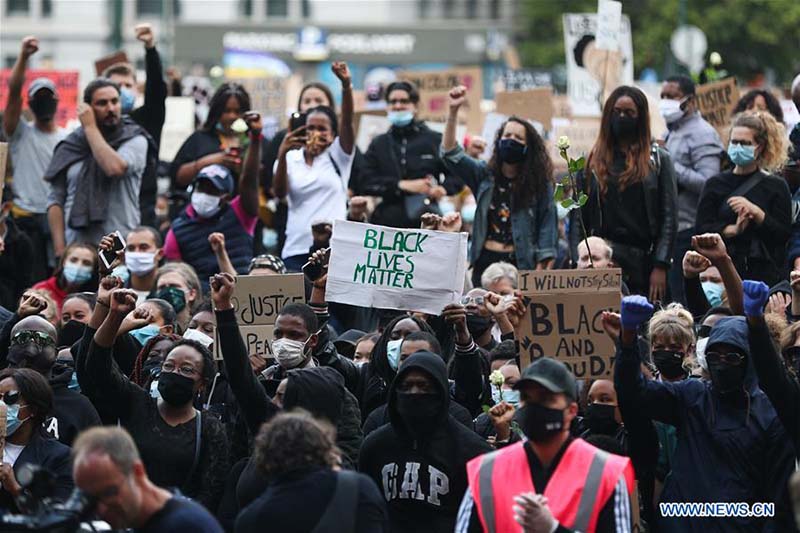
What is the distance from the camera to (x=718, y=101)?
15.9 m

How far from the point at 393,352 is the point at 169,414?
127 cm

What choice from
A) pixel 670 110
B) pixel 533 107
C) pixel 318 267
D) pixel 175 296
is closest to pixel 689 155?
pixel 670 110

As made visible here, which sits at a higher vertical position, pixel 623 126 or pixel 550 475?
pixel 623 126

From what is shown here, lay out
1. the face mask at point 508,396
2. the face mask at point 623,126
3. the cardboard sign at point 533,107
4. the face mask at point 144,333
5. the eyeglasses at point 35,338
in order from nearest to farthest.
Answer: the face mask at point 508,396 → the eyeglasses at point 35,338 → the face mask at point 144,333 → the face mask at point 623,126 → the cardboard sign at point 533,107

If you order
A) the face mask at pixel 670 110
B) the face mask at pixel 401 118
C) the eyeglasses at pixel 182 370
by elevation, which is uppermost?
the face mask at pixel 670 110

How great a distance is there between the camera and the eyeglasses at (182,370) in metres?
9.28

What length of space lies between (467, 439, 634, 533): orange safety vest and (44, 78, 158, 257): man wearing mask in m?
6.81

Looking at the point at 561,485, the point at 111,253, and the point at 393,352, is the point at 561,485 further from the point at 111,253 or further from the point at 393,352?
the point at 111,253

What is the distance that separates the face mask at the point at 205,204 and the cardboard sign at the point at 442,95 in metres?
5.05

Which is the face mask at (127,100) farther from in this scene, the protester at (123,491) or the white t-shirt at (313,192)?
the protester at (123,491)

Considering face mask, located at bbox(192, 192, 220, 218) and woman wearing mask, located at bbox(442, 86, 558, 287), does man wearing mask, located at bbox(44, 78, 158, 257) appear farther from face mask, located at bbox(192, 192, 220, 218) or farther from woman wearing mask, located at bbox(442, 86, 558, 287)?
woman wearing mask, located at bbox(442, 86, 558, 287)

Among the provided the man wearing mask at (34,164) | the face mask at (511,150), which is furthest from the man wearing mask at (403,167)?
the man wearing mask at (34,164)

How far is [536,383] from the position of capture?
7340mm

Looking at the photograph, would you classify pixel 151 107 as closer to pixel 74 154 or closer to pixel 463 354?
→ pixel 74 154
